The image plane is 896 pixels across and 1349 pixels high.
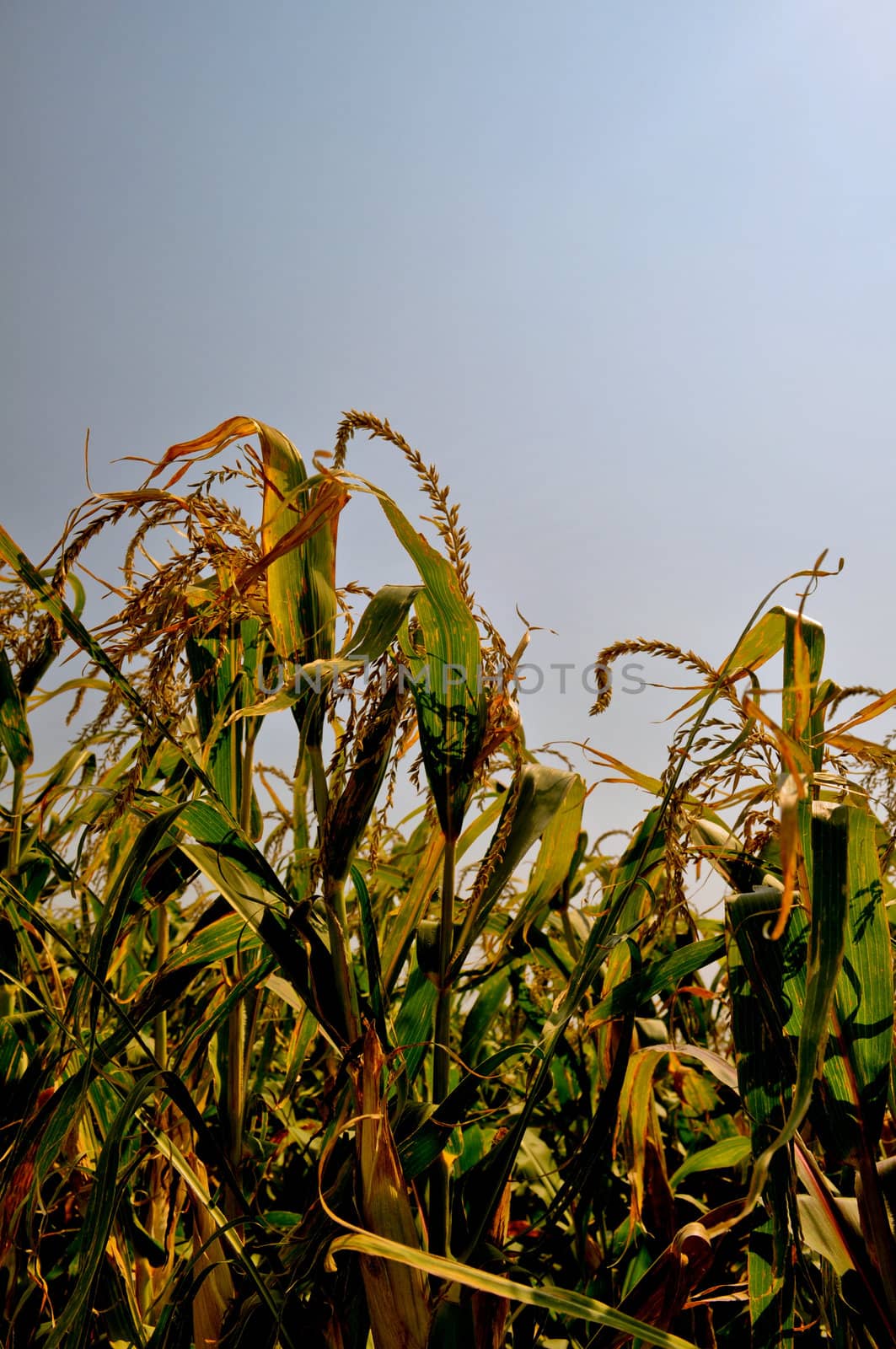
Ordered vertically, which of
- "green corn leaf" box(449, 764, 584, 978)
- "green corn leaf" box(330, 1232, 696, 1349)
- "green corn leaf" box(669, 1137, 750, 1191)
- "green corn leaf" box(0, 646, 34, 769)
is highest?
"green corn leaf" box(0, 646, 34, 769)

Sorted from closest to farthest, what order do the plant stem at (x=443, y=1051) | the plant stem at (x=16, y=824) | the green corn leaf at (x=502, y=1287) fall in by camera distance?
1. the green corn leaf at (x=502, y=1287)
2. the plant stem at (x=443, y=1051)
3. the plant stem at (x=16, y=824)

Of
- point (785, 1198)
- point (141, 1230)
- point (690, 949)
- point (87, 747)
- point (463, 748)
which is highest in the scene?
point (87, 747)

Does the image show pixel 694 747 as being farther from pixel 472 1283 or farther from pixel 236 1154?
pixel 236 1154

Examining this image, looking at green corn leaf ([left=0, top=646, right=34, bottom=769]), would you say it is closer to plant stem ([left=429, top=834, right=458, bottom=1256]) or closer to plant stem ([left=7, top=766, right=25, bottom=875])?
plant stem ([left=7, top=766, right=25, bottom=875])

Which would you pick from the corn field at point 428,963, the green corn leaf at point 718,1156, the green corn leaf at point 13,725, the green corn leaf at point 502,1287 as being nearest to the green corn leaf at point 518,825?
the corn field at point 428,963

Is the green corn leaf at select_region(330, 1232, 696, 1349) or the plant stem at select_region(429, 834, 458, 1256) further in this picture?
the plant stem at select_region(429, 834, 458, 1256)

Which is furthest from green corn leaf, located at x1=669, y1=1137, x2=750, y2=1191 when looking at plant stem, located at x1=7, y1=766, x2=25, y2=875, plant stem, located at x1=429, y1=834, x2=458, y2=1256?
plant stem, located at x1=7, y1=766, x2=25, y2=875

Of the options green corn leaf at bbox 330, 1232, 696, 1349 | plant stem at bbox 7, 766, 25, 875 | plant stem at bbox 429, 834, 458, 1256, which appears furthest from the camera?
plant stem at bbox 7, 766, 25, 875

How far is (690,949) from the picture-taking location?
0.62m

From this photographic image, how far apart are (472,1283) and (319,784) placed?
0.91 feet

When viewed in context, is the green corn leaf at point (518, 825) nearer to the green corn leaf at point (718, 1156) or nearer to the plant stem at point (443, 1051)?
the plant stem at point (443, 1051)

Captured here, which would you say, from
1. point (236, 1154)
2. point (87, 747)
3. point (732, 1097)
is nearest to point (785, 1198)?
point (236, 1154)

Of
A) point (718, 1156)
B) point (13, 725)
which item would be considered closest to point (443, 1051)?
point (718, 1156)

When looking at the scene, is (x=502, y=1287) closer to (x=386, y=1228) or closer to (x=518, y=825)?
(x=386, y=1228)
